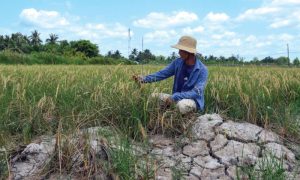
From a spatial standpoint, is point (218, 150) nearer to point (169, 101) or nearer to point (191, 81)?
point (169, 101)

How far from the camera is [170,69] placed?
5395 millimetres

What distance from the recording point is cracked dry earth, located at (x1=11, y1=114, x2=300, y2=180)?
3.93 metres

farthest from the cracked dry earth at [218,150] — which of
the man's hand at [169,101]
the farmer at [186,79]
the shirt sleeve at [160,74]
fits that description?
the shirt sleeve at [160,74]

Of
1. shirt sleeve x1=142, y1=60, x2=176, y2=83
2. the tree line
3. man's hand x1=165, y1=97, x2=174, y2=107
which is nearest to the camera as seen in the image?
man's hand x1=165, y1=97, x2=174, y2=107

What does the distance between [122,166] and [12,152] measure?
44.5 inches

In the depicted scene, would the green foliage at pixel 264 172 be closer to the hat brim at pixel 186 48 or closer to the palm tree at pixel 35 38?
the hat brim at pixel 186 48

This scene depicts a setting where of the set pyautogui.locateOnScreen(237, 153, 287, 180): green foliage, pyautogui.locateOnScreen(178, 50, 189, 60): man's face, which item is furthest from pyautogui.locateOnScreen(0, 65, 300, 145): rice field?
pyautogui.locateOnScreen(237, 153, 287, 180): green foliage

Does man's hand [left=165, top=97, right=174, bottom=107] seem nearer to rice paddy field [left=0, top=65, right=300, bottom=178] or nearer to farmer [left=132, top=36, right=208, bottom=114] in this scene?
farmer [left=132, top=36, right=208, bottom=114]

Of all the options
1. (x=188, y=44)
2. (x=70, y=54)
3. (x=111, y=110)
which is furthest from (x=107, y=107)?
(x=70, y=54)

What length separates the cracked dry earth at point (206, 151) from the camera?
12.9ft

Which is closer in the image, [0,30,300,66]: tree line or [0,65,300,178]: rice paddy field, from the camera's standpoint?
[0,65,300,178]: rice paddy field

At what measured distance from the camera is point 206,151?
436cm

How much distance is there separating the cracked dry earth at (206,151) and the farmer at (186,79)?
22 cm

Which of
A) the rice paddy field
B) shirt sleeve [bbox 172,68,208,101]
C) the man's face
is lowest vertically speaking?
the rice paddy field
